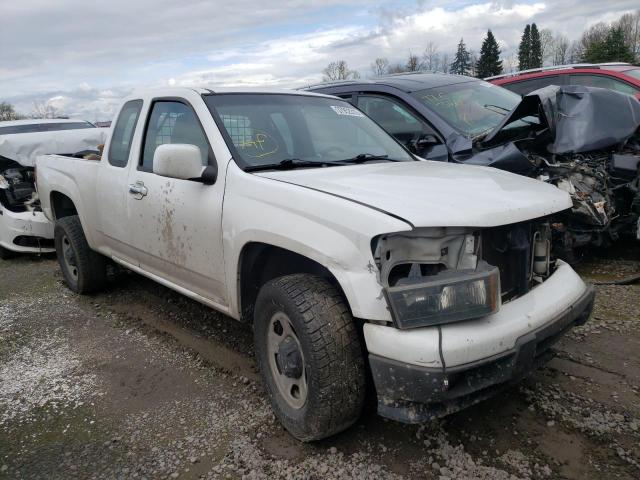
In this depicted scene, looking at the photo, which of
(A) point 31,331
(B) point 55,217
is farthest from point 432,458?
(B) point 55,217

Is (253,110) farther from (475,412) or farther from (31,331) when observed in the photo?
(31,331)

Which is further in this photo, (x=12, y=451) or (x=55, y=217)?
(x=55, y=217)

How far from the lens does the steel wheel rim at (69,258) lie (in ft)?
17.4

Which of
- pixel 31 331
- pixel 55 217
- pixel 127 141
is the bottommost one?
pixel 31 331

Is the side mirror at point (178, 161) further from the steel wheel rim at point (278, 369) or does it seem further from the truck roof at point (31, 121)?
the truck roof at point (31, 121)

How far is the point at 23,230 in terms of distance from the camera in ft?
22.3

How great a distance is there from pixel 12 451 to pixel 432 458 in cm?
217

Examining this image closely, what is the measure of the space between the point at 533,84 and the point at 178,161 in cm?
734

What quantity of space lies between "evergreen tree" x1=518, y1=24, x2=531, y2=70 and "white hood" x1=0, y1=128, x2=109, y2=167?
2470 inches

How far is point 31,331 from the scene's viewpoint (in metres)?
4.50

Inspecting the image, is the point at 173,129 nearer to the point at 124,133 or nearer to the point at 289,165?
the point at 124,133

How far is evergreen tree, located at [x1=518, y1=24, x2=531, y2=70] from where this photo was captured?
Answer: 62.4m

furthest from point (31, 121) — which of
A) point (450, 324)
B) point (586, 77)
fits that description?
point (450, 324)

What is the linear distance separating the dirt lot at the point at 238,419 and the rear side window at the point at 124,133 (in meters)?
1.39
